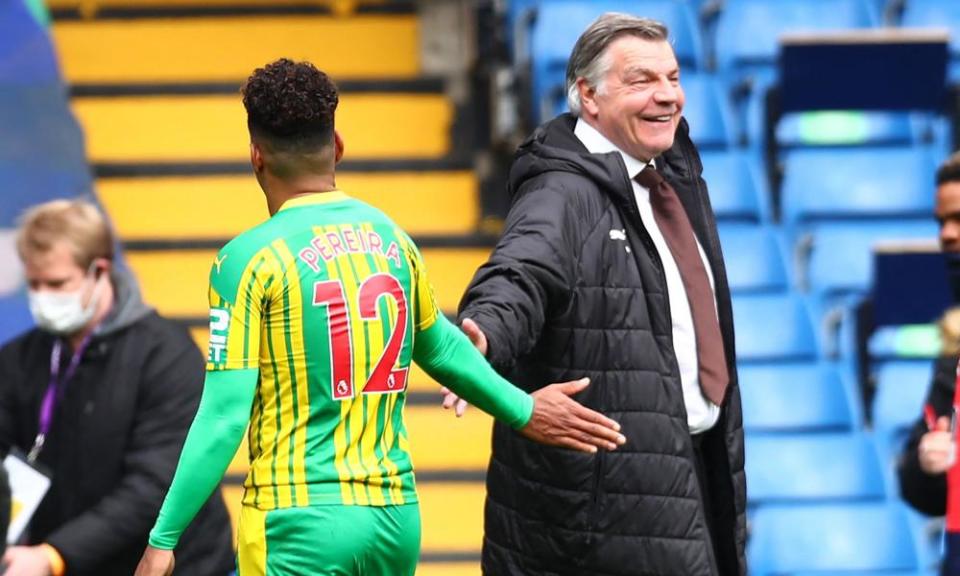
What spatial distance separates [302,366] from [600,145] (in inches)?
44.3

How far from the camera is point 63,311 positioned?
460 centimetres

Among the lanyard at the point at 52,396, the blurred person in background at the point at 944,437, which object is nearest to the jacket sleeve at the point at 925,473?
the blurred person in background at the point at 944,437

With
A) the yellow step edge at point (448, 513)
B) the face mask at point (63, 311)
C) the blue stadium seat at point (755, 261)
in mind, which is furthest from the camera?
the blue stadium seat at point (755, 261)

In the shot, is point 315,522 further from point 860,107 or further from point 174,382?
point 860,107

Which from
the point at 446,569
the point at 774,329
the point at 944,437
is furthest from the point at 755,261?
the point at 944,437

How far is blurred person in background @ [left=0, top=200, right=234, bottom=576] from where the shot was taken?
4.49 m

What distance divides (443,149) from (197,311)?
1241 millimetres

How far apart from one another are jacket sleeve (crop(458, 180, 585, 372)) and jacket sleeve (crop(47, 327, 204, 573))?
0.95 m

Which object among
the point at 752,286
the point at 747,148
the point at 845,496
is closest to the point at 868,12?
the point at 747,148

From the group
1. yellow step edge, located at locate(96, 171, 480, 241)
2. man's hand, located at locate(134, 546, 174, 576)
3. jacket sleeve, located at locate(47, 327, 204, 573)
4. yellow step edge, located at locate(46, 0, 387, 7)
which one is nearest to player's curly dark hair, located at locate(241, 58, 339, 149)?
man's hand, located at locate(134, 546, 174, 576)

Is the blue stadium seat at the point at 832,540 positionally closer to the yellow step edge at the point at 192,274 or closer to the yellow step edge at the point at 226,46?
the yellow step edge at the point at 192,274

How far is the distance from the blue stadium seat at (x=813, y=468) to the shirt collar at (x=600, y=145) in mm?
2505

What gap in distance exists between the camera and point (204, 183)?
297 inches

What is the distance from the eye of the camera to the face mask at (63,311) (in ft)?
15.1
